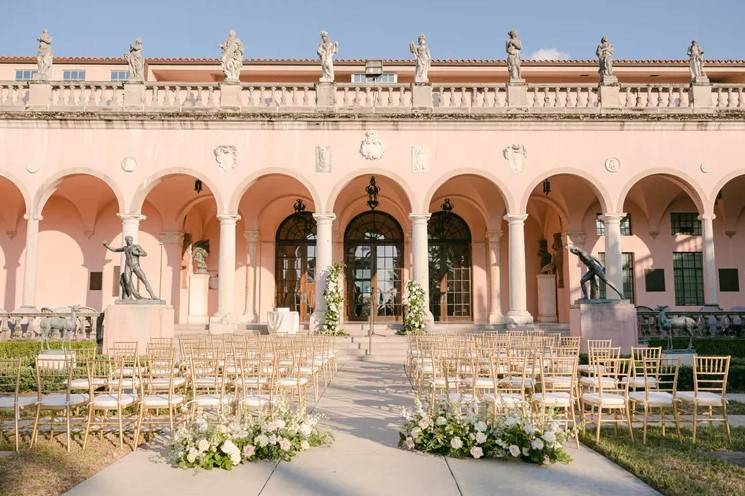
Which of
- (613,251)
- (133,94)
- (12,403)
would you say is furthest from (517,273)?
(12,403)

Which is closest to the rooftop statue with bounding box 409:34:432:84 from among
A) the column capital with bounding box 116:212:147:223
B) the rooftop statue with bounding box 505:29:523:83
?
the rooftop statue with bounding box 505:29:523:83

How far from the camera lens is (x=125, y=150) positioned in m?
19.0

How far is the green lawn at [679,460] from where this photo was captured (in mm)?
5066

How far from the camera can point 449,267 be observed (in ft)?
81.0

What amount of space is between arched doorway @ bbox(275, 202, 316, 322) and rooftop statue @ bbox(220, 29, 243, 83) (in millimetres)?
6715

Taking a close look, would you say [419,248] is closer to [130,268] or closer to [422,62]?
[422,62]

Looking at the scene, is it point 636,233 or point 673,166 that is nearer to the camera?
point 673,166

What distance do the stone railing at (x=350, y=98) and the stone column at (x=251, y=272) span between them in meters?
5.99

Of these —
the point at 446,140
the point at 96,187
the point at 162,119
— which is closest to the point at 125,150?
the point at 162,119

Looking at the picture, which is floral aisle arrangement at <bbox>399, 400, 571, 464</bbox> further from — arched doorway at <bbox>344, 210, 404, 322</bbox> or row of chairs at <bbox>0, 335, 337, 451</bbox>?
arched doorway at <bbox>344, 210, 404, 322</bbox>

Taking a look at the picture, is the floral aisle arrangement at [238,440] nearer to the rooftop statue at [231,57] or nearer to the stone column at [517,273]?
the stone column at [517,273]

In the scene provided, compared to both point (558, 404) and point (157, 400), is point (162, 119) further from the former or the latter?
point (558, 404)

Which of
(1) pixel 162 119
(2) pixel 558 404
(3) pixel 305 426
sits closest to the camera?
(3) pixel 305 426

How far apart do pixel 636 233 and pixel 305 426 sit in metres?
20.9
